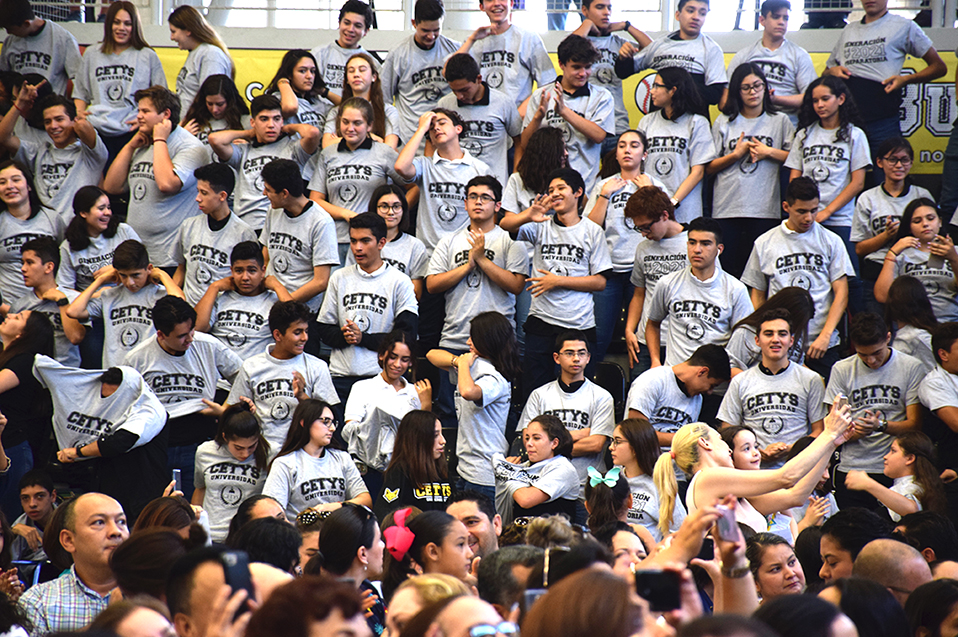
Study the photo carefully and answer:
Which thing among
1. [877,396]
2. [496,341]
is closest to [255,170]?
[496,341]

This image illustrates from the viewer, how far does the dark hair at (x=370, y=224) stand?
25.6ft

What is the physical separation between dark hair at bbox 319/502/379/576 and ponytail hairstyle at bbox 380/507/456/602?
10 cm

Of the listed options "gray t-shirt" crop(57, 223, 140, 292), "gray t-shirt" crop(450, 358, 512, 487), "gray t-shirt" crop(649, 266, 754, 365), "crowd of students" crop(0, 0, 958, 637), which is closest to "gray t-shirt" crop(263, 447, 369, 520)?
"crowd of students" crop(0, 0, 958, 637)

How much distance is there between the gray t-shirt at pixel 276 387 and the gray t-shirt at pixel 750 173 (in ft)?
12.5

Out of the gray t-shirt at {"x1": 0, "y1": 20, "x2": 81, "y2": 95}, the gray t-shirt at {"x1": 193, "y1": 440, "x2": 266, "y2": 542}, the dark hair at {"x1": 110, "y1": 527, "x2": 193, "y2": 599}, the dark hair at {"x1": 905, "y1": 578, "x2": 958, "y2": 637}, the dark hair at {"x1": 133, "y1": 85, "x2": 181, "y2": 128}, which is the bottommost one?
the gray t-shirt at {"x1": 193, "y1": 440, "x2": 266, "y2": 542}

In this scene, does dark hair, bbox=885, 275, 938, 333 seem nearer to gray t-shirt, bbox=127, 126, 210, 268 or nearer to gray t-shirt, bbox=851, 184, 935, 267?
gray t-shirt, bbox=851, 184, 935, 267

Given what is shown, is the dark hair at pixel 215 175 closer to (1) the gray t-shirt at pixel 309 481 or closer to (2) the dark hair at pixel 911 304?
(1) the gray t-shirt at pixel 309 481

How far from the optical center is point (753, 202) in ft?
29.2

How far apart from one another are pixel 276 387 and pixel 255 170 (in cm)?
259

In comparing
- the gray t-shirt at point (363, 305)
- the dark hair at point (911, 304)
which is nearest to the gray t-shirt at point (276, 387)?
the gray t-shirt at point (363, 305)

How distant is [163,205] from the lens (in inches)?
349

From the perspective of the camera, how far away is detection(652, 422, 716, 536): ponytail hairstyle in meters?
5.08

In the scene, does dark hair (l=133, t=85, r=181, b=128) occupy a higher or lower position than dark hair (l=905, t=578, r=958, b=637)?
higher

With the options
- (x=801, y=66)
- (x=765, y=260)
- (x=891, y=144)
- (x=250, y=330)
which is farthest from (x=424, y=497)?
(x=801, y=66)
